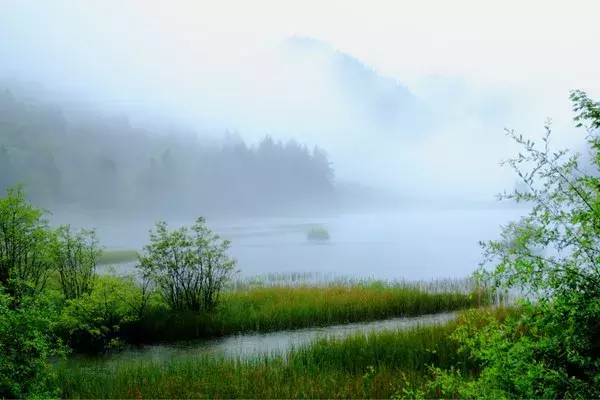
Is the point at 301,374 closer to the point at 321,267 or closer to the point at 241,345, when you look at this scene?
the point at 241,345

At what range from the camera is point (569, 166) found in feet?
15.7

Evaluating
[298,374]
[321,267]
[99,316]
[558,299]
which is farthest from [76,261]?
[321,267]

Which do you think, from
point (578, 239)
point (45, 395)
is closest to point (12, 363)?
point (45, 395)

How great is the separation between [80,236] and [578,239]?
1448cm

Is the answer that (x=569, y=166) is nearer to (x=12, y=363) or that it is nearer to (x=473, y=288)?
(x=12, y=363)

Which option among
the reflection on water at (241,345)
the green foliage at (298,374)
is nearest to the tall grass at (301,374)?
the green foliage at (298,374)

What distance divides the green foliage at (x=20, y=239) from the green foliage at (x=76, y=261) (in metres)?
2.33

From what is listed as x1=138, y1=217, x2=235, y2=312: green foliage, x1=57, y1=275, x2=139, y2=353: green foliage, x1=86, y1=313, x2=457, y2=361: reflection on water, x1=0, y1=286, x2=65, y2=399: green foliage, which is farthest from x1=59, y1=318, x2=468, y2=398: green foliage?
x1=138, y1=217, x2=235, y2=312: green foliage

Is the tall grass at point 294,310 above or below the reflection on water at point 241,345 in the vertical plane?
above

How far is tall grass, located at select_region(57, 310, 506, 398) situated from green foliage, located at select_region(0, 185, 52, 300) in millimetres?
3090

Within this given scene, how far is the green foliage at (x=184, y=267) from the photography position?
16188 mm

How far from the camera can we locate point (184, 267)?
53.8ft

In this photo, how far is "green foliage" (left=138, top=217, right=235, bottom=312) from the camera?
53.1ft

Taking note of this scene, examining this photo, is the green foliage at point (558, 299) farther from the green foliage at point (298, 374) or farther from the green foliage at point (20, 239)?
the green foliage at point (20, 239)
